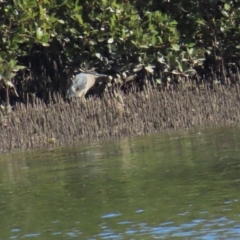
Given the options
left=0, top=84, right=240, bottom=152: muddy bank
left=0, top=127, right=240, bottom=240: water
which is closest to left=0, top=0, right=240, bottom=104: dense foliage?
left=0, top=84, right=240, bottom=152: muddy bank

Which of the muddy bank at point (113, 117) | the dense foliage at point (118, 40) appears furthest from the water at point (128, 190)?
the dense foliage at point (118, 40)

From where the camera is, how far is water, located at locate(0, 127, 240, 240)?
21.4 feet

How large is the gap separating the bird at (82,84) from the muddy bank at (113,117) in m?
0.67

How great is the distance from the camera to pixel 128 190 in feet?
26.1

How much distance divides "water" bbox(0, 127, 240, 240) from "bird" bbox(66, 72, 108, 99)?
8.82 ft

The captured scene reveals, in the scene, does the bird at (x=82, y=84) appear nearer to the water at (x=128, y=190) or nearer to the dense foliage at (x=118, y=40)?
the dense foliage at (x=118, y=40)

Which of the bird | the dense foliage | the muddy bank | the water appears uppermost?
the dense foliage

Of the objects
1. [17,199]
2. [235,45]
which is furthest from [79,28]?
[17,199]

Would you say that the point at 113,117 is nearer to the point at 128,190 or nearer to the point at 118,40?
the point at 118,40

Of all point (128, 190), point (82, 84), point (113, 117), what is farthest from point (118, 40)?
point (128, 190)

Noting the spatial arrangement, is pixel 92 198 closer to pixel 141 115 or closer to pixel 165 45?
pixel 141 115

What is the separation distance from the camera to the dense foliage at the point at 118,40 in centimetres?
1356

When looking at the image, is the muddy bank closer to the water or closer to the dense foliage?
the water

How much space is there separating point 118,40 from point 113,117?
199 centimetres
